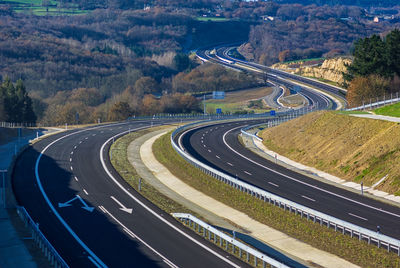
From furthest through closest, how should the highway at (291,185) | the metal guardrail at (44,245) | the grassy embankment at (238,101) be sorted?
the grassy embankment at (238,101) → the highway at (291,185) → the metal guardrail at (44,245)

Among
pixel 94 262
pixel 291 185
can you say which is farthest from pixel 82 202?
pixel 291 185

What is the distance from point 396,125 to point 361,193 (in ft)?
38.4

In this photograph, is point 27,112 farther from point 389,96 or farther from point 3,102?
point 389,96

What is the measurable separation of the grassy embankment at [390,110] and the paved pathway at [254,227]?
81.9ft

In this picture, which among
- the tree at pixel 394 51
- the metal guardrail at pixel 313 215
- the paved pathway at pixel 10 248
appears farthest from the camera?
the tree at pixel 394 51

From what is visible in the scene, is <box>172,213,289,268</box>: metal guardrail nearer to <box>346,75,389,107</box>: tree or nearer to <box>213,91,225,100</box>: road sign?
<box>346,75,389,107</box>: tree

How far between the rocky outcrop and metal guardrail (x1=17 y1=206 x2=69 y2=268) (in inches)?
4922

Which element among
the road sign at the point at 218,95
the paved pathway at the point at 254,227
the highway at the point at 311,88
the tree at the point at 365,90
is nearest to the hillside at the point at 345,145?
the paved pathway at the point at 254,227

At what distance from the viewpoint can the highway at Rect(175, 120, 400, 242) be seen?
4050 cm

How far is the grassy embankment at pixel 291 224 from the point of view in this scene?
32562 millimetres

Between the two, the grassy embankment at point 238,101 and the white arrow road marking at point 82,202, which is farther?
the grassy embankment at point 238,101

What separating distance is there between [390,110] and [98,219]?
131 ft

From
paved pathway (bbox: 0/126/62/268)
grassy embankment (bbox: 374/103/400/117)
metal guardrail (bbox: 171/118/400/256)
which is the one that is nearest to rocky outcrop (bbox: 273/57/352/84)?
grassy embankment (bbox: 374/103/400/117)

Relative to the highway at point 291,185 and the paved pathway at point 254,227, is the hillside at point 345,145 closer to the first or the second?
the highway at point 291,185
